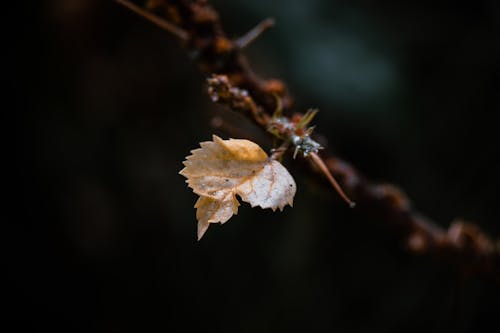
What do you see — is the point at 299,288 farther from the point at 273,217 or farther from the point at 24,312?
the point at 24,312

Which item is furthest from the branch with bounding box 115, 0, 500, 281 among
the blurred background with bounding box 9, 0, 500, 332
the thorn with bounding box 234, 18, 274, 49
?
the blurred background with bounding box 9, 0, 500, 332

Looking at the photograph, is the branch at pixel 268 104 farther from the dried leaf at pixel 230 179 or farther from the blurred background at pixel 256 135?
the blurred background at pixel 256 135

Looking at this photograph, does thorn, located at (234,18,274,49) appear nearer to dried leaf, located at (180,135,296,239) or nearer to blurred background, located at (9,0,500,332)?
dried leaf, located at (180,135,296,239)

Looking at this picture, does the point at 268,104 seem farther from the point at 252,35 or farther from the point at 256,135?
the point at 256,135

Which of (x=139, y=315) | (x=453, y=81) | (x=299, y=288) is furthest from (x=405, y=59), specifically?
(x=139, y=315)

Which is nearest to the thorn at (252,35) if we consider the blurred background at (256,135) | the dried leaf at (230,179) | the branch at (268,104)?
the branch at (268,104)
